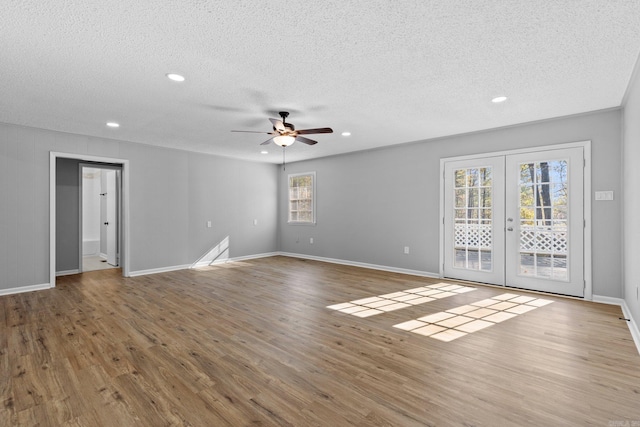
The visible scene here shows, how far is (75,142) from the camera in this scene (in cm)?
528

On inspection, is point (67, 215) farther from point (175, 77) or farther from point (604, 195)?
point (604, 195)

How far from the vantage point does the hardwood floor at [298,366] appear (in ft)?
6.09

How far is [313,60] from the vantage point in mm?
2738

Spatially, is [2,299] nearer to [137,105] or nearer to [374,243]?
[137,105]

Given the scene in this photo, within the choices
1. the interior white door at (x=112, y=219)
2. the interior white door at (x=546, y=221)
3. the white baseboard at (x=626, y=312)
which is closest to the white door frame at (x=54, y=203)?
the interior white door at (x=112, y=219)

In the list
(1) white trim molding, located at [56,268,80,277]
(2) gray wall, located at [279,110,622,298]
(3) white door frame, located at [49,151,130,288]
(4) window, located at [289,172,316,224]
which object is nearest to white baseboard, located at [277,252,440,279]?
(2) gray wall, located at [279,110,622,298]

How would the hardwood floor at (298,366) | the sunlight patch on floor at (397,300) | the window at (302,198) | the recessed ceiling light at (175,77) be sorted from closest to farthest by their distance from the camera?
the hardwood floor at (298,366) < the recessed ceiling light at (175,77) < the sunlight patch on floor at (397,300) < the window at (302,198)

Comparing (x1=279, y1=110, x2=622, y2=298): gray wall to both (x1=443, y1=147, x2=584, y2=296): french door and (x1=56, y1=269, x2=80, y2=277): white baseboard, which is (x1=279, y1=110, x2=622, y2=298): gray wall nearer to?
(x1=443, y1=147, x2=584, y2=296): french door

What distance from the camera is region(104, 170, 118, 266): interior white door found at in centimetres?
→ 716

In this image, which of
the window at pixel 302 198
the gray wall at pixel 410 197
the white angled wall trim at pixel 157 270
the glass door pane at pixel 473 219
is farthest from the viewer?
the window at pixel 302 198

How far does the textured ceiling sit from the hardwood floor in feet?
8.15

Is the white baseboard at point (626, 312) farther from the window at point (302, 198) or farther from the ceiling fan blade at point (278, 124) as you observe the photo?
the window at point (302, 198)

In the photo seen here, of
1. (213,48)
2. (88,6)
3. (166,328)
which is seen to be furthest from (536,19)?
(166,328)

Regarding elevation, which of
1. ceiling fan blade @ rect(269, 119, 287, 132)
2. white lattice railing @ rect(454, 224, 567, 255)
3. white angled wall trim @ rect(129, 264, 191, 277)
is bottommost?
white angled wall trim @ rect(129, 264, 191, 277)
